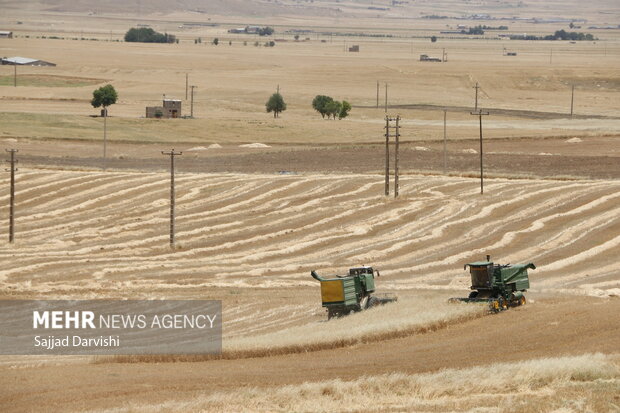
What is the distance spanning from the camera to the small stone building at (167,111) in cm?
14262

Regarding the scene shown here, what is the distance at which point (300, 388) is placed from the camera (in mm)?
25156

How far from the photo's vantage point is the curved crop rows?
2061 inches

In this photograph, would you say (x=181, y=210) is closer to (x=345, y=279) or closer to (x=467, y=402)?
(x=345, y=279)

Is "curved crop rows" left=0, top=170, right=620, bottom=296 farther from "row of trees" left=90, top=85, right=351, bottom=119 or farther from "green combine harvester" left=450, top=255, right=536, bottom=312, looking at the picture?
"row of trees" left=90, top=85, right=351, bottom=119

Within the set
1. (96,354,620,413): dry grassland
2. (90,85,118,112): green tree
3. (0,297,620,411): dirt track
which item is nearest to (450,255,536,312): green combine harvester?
(0,297,620,411): dirt track

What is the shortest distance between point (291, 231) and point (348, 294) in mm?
25462

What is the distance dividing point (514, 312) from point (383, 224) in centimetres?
3093

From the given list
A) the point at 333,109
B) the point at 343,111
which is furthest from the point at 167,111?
the point at 343,111

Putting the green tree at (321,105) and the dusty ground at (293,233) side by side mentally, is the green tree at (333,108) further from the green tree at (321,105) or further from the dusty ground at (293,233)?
the dusty ground at (293,233)

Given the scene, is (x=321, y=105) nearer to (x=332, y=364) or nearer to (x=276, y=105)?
(x=276, y=105)

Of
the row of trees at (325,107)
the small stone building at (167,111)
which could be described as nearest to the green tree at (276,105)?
the row of trees at (325,107)

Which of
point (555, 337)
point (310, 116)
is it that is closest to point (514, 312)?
point (555, 337)

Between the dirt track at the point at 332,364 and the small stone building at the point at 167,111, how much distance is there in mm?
110067

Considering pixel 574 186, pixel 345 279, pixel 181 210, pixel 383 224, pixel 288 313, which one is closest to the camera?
pixel 345 279
